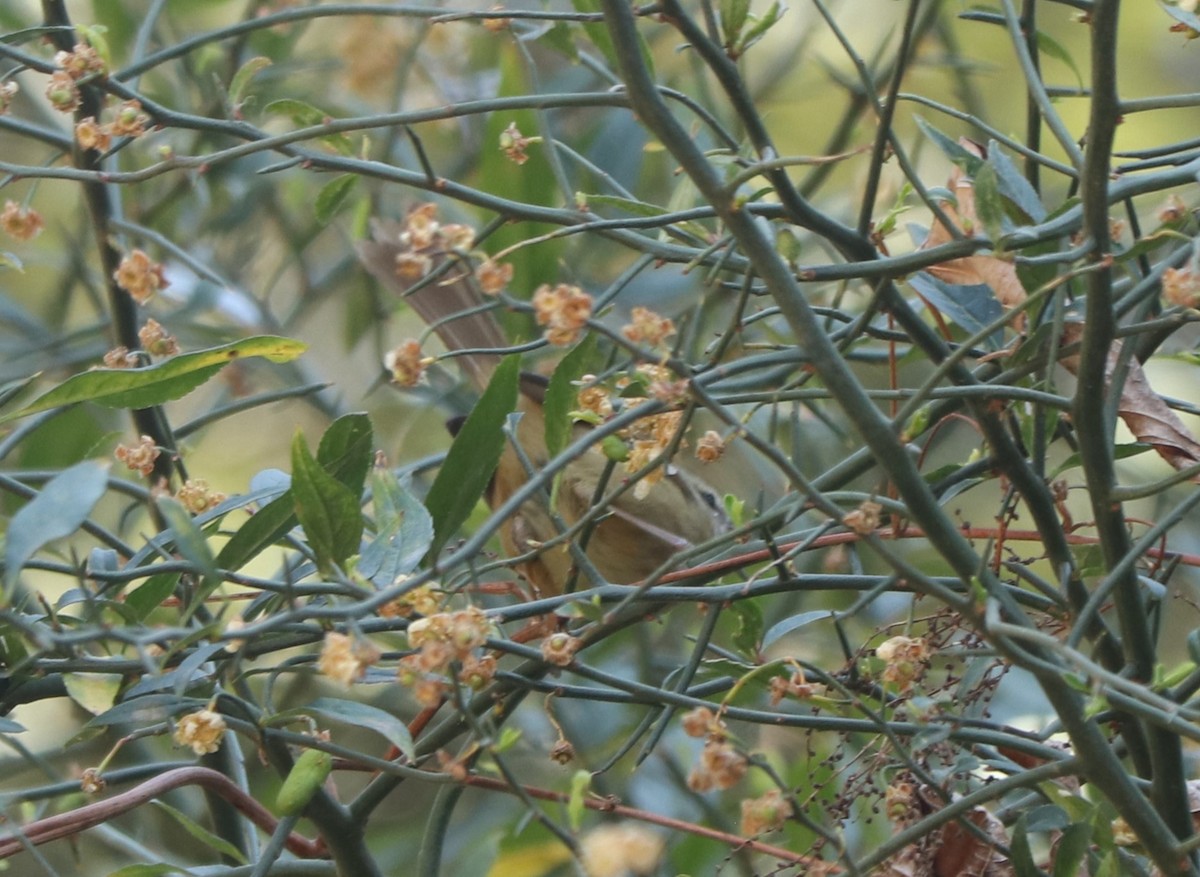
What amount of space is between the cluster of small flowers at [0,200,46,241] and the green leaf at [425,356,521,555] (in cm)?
33

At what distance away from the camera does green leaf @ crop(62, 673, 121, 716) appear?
0.87 metres

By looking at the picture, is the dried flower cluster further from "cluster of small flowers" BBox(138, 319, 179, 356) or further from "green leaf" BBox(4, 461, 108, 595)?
"cluster of small flowers" BBox(138, 319, 179, 356)

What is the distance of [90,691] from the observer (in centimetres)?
87

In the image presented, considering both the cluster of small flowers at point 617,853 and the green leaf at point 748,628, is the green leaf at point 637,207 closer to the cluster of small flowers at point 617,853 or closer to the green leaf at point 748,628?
the green leaf at point 748,628

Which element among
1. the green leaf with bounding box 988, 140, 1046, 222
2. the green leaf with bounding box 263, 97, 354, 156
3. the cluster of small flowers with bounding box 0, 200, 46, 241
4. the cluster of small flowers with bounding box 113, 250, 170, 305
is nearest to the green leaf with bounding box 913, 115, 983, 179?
the green leaf with bounding box 988, 140, 1046, 222

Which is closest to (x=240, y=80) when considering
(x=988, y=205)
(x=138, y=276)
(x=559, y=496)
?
(x=138, y=276)

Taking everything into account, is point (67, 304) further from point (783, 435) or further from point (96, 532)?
point (96, 532)

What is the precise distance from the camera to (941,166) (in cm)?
292

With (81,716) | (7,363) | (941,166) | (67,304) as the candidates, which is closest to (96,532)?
(81,716)

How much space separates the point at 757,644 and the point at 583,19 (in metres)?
0.45

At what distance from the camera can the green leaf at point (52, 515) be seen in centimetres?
62

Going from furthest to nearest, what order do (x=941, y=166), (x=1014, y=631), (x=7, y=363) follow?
(x=941, y=166)
(x=7, y=363)
(x=1014, y=631)

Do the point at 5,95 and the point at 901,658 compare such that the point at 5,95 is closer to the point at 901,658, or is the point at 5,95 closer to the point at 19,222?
the point at 19,222

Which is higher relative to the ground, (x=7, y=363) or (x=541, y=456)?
(x=7, y=363)
